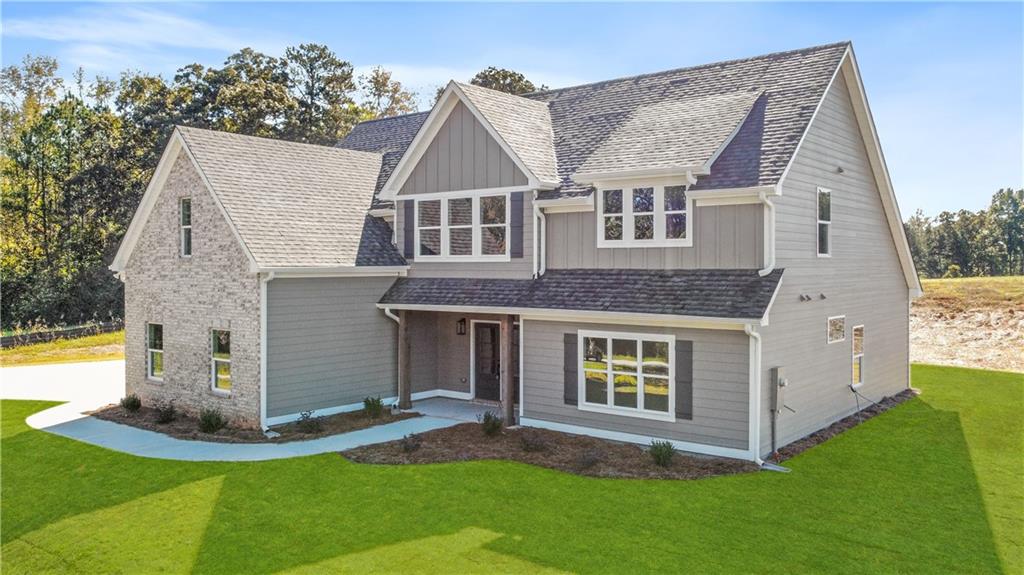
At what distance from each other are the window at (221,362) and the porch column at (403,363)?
153 inches

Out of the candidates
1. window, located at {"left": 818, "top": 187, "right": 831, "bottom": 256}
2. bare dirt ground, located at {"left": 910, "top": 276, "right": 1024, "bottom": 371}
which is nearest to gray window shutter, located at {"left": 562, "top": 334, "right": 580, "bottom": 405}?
window, located at {"left": 818, "top": 187, "right": 831, "bottom": 256}

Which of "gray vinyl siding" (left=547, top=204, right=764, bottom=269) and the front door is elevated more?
"gray vinyl siding" (left=547, top=204, right=764, bottom=269)

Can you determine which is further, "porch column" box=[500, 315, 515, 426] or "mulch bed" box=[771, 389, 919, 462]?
"porch column" box=[500, 315, 515, 426]

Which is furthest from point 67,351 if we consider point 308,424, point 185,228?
point 308,424

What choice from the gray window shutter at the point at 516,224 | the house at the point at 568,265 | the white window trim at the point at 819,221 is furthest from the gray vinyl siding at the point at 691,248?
the white window trim at the point at 819,221

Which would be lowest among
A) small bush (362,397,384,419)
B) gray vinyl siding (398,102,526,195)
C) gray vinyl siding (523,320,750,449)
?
small bush (362,397,384,419)

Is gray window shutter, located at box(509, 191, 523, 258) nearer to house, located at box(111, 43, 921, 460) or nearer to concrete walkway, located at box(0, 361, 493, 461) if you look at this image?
house, located at box(111, 43, 921, 460)

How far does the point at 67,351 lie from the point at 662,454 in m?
28.9

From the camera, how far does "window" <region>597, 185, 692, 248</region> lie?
14.2 m

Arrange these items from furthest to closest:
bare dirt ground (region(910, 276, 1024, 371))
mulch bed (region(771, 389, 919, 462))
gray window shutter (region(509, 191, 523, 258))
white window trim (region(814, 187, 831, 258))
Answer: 1. bare dirt ground (region(910, 276, 1024, 371))
2. gray window shutter (region(509, 191, 523, 258))
3. white window trim (region(814, 187, 831, 258))
4. mulch bed (region(771, 389, 919, 462))

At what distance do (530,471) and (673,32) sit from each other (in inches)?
440

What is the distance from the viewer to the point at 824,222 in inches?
604

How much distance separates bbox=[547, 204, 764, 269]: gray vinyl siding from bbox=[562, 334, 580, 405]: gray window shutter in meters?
1.78

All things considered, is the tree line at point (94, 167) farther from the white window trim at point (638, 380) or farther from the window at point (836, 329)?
the white window trim at point (638, 380)
